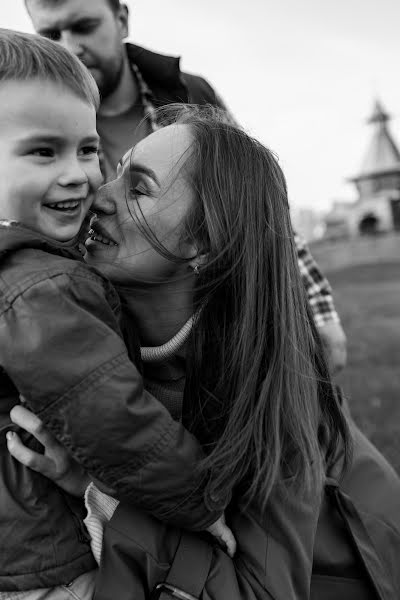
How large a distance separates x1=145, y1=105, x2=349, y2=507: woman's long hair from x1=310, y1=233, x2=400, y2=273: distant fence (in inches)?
1472

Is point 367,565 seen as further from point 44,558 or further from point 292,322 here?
point 44,558

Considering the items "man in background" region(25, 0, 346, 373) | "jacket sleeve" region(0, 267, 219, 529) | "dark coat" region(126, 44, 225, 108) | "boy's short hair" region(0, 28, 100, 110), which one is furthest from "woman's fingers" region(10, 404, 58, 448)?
"dark coat" region(126, 44, 225, 108)

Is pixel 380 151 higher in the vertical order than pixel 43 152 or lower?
lower

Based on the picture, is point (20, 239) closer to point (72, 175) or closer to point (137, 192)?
point (72, 175)

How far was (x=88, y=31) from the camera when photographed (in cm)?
343

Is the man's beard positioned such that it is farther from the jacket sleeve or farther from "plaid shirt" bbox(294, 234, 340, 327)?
the jacket sleeve

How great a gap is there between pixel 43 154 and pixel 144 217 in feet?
1.36

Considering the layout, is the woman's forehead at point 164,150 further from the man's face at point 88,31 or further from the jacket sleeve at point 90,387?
the man's face at point 88,31

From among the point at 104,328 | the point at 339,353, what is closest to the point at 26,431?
the point at 104,328

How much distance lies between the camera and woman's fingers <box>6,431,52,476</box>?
1.83 metres

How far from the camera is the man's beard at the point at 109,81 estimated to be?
3.54m

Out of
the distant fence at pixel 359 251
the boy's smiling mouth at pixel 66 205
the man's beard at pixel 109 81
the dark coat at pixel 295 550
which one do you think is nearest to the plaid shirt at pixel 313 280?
the man's beard at pixel 109 81

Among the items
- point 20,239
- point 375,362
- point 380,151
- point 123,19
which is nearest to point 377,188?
point 380,151

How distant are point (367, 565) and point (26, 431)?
47.5 inches
